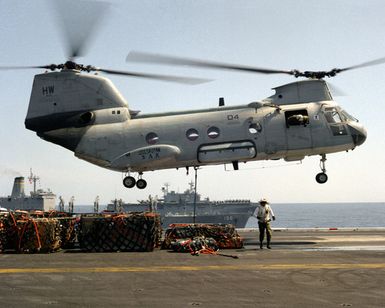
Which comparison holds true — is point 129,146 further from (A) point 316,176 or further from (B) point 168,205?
(B) point 168,205

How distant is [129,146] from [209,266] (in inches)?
509

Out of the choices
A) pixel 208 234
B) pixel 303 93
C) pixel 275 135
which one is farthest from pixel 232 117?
pixel 208 234

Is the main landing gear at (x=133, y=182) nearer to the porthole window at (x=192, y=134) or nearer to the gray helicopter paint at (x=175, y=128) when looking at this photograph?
the gray helicopter paint at (x=175, y=128)

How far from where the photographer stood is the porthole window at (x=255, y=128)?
21250 millimetres

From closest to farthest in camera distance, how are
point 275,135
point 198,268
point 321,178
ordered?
point 198,268
point 275,135
point 321,178

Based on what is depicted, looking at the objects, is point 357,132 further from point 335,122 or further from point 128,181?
point 128,181

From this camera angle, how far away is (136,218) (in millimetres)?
13742

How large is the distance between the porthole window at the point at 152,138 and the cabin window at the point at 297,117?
659cm

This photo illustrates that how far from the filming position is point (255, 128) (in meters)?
21.3

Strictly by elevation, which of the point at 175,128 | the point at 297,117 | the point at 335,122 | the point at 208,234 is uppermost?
the point at 297,117

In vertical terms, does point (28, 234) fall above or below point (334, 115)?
below

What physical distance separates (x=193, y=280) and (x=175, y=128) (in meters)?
14.1

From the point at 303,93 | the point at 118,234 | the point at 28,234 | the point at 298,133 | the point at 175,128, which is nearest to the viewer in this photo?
the point at 28,234

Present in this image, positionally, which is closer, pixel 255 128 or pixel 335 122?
pixel 335 122
